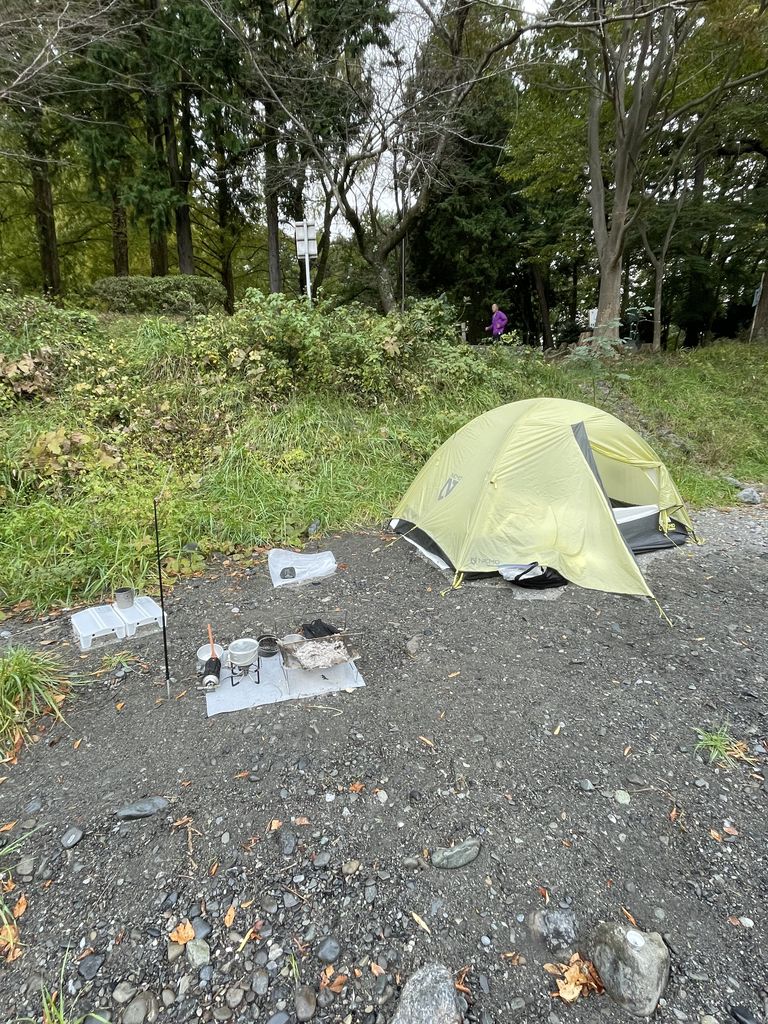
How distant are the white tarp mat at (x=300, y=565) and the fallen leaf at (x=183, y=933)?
2.28 meters

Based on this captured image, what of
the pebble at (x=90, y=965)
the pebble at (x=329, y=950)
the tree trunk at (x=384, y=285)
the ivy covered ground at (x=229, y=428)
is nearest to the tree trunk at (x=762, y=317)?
the ivy covered ground at (x=229, y=428)

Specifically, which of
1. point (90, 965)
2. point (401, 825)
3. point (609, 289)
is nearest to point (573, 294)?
point (609, 289)

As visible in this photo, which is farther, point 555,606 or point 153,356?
point 153,356

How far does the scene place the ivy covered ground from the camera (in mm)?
3908

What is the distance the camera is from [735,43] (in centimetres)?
764

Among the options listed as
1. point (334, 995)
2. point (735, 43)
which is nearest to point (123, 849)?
point (334, 995)

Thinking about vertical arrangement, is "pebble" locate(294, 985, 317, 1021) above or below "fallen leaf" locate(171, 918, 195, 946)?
below

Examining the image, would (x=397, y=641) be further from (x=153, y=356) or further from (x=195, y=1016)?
(x=153, y=356)

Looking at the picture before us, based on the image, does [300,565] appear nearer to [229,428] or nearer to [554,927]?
[229,428]

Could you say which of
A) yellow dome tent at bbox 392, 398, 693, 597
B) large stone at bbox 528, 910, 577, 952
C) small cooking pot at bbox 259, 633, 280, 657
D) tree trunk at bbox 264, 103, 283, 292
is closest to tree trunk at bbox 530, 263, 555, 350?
tree trunk at bbox 264, 103, 283, 292

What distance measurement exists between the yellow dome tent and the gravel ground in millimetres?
511

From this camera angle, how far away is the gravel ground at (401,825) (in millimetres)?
1403

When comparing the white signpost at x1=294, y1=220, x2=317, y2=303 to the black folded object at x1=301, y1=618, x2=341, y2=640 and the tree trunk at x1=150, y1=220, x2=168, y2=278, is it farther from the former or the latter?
the tree trunk at x1=150, y1=220, x2=168, y2=278

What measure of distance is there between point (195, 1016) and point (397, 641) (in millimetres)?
1850
